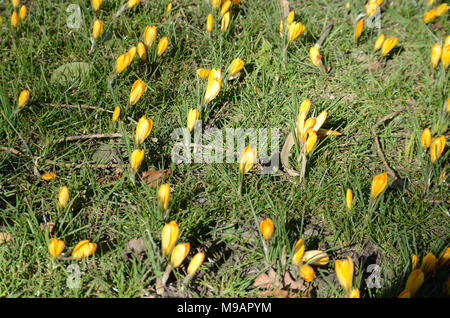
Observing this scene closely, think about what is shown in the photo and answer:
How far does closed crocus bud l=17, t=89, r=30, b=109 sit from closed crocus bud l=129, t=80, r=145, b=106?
501 mm

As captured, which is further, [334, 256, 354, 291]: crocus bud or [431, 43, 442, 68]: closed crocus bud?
[431, 43, 442, 68]: closed crocus bud

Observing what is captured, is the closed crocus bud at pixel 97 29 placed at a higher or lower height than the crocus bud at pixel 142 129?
higher

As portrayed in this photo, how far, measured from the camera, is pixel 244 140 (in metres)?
2.67

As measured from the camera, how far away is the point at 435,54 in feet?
9.78

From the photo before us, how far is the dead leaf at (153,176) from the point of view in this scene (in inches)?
94.2

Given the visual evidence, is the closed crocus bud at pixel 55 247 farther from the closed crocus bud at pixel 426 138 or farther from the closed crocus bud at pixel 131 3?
the closed crocus bud at pixel 426 138

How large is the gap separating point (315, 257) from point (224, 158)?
735 mm

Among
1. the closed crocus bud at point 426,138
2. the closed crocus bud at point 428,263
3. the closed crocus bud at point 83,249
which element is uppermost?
the closed crocus bud at point 426,138

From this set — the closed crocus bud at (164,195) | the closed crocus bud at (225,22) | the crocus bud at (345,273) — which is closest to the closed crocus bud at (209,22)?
the closed crocus bud at (225,22)

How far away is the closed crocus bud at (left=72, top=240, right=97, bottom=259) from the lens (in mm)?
2045

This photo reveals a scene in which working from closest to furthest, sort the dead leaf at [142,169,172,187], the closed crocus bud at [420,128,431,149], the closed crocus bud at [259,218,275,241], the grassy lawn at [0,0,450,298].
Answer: the closed crocus bud at [259,218,275,241] < the grassy lawn at [0,0,450,298] < the dead leaf at [142,169,172,187] < the closed crocus bud at [420,128,431,149]

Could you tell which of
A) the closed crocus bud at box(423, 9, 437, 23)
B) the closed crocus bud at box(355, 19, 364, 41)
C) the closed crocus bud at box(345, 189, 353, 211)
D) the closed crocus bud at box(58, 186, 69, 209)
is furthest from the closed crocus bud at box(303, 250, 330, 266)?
the closed crocus bud at box(423, 9, 437, 23)

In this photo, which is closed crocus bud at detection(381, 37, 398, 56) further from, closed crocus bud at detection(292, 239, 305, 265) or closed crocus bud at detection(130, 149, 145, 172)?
closed crocus bud at detection(130, 149, 145, 172)

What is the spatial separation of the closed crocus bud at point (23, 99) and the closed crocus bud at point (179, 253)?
44.1 inches
